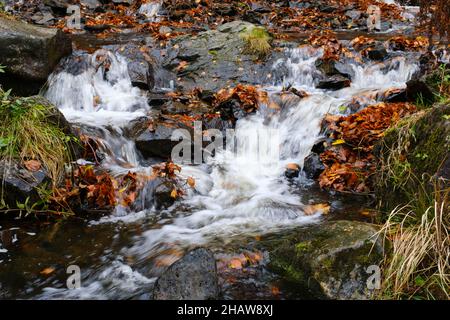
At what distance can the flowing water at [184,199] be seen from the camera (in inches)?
157

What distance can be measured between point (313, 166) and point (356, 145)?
2.22 feet

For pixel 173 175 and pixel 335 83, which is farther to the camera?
pixel 335 83

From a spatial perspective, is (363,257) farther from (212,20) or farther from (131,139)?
(212,20)

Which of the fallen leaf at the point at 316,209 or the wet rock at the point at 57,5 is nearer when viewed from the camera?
the fallen leaf at the point at 316,209

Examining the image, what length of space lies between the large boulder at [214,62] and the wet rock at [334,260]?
17.1ft

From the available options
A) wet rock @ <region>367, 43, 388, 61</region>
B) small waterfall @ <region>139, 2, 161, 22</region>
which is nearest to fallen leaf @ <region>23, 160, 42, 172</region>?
wet rock @ <region>367, 43, 388, 61</region>

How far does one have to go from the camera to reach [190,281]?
10.8 feet

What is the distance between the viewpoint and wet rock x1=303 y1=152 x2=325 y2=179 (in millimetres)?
6090

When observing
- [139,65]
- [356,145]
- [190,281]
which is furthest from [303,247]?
[139,65]

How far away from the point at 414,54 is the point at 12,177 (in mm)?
7746

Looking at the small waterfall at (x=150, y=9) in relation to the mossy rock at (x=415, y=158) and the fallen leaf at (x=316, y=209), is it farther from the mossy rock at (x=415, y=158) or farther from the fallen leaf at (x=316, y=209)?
the mossy rock at (x=415, y=158)

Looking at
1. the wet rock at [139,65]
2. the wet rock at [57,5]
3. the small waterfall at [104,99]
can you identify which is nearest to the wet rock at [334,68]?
the wet rock at [139,65]

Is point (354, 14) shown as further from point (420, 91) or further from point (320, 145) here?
point (320, 145)

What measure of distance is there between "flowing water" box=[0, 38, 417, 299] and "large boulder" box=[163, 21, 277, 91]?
608mm
